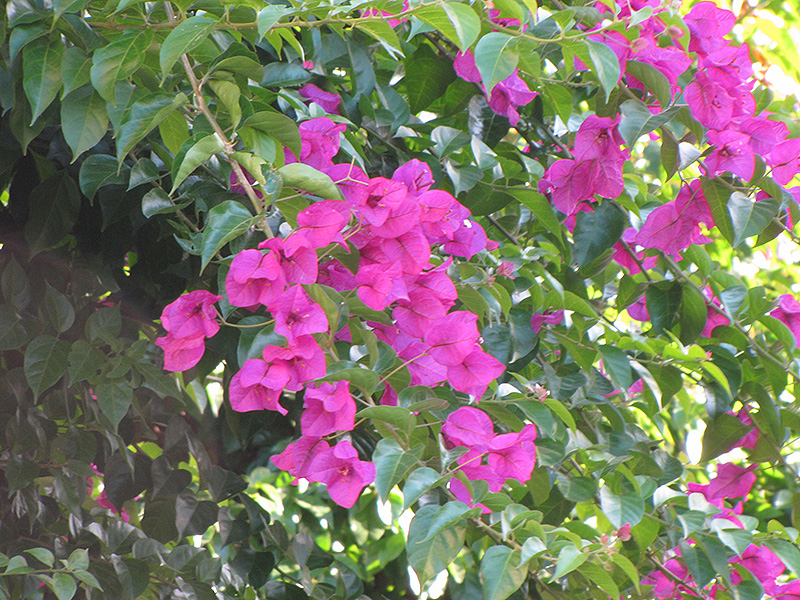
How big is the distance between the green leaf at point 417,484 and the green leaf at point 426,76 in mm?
548

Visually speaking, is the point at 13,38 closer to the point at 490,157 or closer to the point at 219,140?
the point at 219,140

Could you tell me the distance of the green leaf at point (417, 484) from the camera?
1.69 ft

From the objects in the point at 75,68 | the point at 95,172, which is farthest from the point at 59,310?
the point at 75,68

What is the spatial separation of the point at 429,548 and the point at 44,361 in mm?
440

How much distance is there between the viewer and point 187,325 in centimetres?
60

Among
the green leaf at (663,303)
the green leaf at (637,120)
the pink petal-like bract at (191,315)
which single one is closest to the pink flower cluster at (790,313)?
the green leaf at (663,303)

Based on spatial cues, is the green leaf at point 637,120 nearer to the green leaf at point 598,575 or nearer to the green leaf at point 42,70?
the green leaf at point 598,575

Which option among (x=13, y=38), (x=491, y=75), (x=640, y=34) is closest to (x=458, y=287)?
(x=491, y=75)

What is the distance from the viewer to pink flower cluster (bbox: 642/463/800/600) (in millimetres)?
916

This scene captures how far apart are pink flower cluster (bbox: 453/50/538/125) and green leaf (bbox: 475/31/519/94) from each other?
→ 0.54 ft

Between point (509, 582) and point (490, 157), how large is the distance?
1.65 ft

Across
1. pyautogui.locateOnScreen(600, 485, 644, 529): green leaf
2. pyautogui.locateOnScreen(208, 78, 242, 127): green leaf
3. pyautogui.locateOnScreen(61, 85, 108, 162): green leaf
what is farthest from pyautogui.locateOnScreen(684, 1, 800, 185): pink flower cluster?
pyautogui.locateOnScreen(61, 85, 108, 162): green leaf

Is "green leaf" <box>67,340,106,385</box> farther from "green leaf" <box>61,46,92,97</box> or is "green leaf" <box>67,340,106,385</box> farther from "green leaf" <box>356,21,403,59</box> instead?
"green leaf" <box>356,21,403,59</box>

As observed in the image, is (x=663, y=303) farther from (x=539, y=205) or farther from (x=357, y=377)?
(x=357, y=377)
